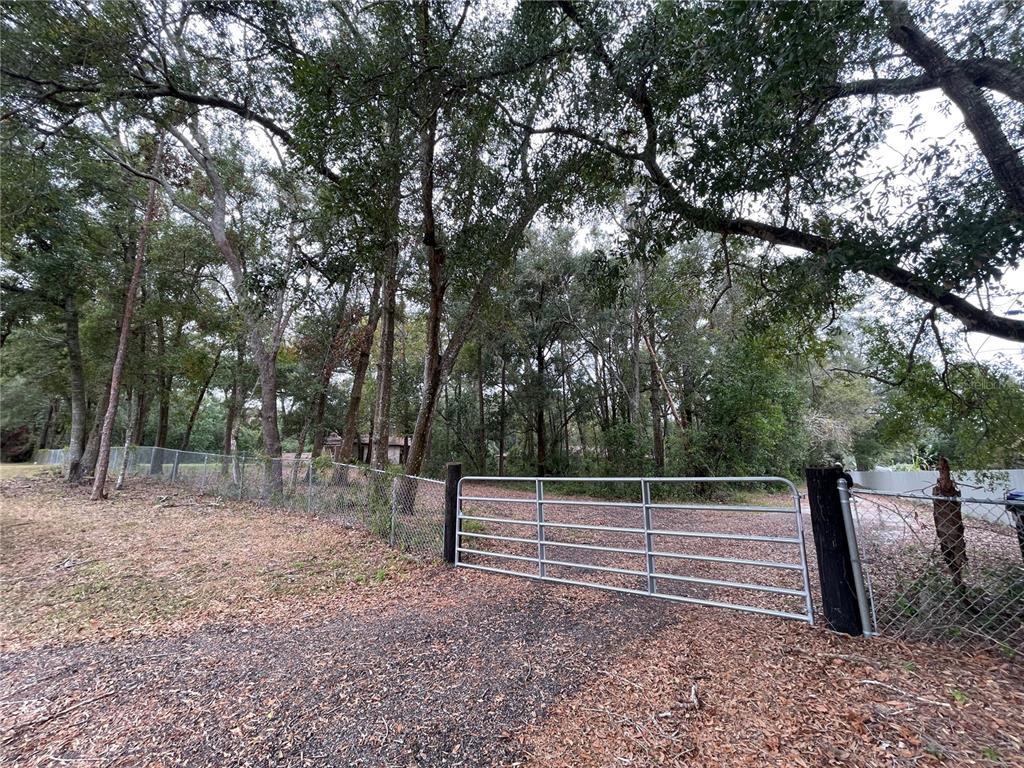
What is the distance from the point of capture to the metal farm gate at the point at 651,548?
325cm

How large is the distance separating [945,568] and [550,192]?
626 centimetres

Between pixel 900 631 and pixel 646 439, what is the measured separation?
1094 centimetres

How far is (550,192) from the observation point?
21.7 feet

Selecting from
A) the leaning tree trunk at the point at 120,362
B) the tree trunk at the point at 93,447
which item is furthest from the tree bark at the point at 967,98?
the tree trunk at the point at 93,447

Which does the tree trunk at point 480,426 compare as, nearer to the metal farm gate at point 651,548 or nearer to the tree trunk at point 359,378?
the tree trunk at point 359,378

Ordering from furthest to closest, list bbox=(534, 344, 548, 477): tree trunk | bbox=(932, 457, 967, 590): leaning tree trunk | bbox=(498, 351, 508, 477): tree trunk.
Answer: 1. bbox=(498, 351, 508, 477): tree trunk
2. bbox=(534, 344, 548, 477): tree trunk
3. bbox=(932, 457, 967, 590): leaning tree trunk

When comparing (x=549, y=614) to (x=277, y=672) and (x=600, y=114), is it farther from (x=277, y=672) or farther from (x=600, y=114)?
(x=600, y=114)

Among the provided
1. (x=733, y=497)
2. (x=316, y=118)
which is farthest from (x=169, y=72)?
(x=733, y=497)

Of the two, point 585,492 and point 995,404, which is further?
point 585,492

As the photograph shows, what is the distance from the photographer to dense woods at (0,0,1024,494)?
350cm

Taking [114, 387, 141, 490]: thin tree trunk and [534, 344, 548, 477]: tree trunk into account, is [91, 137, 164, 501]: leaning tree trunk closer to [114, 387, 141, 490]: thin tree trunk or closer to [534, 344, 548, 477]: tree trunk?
[114, 387, 141, 490]: thin tree trunk

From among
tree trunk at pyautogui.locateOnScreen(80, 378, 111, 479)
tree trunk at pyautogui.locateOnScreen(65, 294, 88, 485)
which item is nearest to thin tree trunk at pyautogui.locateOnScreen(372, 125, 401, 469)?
tree trunk at pyautogui.locateOnScreen(65, 294, 88, 485)

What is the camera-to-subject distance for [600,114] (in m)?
5.38

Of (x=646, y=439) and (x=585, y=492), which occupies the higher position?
(x=646, y=439)
